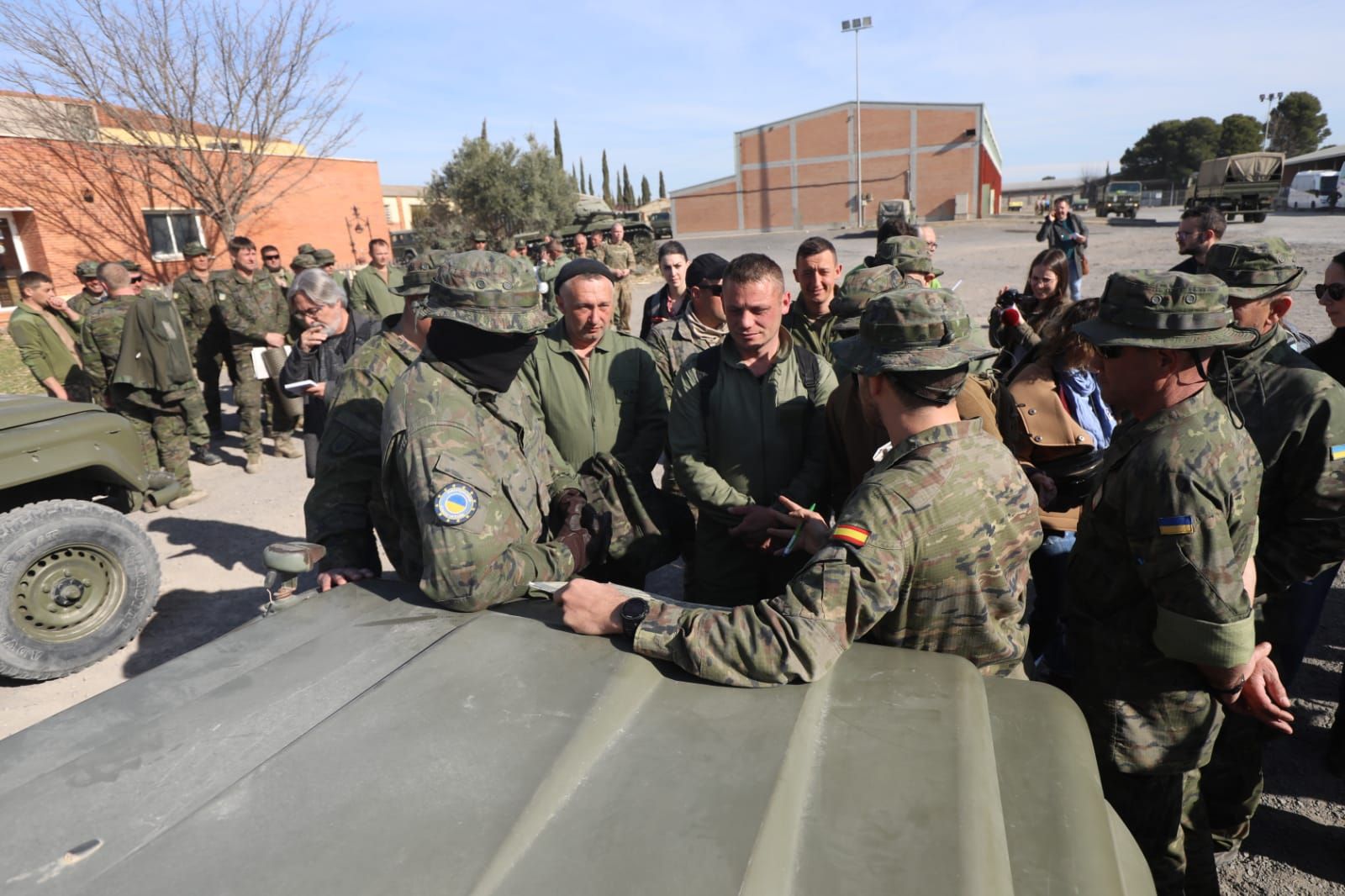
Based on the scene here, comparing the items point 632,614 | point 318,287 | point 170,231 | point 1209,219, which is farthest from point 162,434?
point 170,231

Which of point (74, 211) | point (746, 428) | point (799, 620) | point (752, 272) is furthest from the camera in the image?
point (74, 211)

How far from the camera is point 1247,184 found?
88.4ft

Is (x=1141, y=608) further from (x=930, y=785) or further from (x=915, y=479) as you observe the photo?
(x=930, y=785)

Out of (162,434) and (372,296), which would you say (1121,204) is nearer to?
(372,296)

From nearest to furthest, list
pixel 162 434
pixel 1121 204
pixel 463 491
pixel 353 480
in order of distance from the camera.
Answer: pixel 463 491 → pixel 353 480 → pixel 162 434 → pixel 1121 204

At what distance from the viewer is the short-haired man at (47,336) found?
6695 mm

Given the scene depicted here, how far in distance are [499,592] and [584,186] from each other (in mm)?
72454

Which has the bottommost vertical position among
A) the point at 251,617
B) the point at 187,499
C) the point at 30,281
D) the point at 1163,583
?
the point at 251,617

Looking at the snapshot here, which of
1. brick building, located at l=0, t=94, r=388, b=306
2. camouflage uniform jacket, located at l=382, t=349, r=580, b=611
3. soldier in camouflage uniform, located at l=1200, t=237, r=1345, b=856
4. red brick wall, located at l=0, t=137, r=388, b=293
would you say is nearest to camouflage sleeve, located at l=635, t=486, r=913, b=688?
camouflage uniform jacket, located at l=382, t=349, r=580, b=611

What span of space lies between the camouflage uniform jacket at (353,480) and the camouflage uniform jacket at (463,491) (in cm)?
53

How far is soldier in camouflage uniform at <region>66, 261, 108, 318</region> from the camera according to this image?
6945mm

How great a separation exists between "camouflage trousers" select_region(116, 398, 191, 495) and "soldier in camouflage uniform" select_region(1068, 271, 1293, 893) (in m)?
7.06

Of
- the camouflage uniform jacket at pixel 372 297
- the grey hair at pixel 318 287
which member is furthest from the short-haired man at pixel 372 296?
the grey hair at pixel 318 287

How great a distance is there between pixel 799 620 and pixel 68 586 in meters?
4.29
